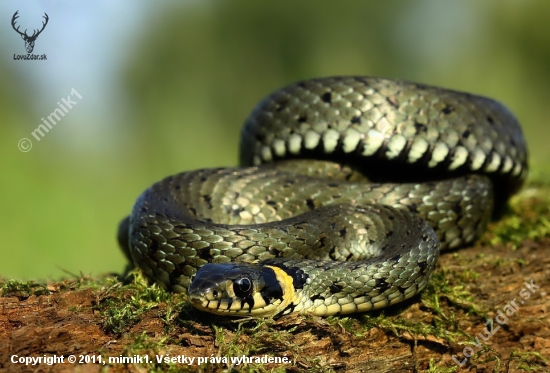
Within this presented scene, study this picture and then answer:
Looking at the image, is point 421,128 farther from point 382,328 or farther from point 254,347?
point 254,347

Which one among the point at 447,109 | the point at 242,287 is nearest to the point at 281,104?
the point at 447,109

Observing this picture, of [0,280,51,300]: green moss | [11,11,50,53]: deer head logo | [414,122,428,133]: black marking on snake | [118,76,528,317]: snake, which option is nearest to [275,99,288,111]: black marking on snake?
[118,76,528,317]: snake

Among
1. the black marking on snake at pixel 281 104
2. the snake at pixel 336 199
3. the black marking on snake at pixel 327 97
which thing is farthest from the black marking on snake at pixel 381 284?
the black marking on snake at pixel 281 104

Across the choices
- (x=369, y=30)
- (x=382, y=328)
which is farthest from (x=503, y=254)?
(x=369, y=30)

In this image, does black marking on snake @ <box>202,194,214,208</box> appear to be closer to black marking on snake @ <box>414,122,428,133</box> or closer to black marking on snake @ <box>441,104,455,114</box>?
black marking on snake @ <box>414,122,428,133</box>

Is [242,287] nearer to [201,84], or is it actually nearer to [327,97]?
[327,97]

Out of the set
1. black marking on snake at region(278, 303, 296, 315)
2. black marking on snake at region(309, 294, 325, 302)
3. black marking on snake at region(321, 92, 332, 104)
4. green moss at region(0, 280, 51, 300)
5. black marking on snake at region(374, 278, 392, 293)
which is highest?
black marking on snake at region(321, 92, 332, 104)
